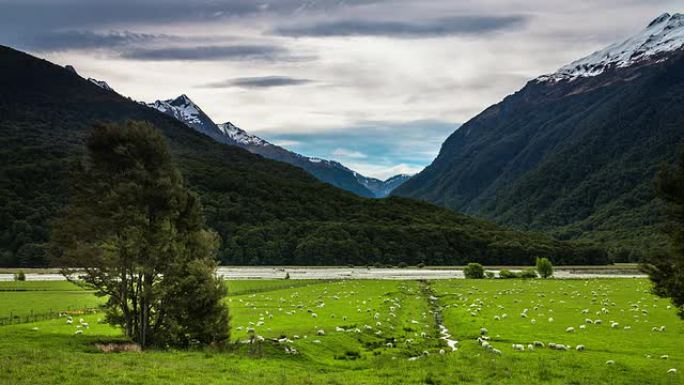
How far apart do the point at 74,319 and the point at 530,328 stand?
34.5 metres

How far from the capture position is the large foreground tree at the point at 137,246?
114 ft

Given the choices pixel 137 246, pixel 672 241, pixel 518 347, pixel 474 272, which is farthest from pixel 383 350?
pixel 474 272

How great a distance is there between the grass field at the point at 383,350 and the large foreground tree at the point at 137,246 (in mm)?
2801

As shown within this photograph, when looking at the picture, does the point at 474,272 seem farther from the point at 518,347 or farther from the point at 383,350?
the point at 518,347

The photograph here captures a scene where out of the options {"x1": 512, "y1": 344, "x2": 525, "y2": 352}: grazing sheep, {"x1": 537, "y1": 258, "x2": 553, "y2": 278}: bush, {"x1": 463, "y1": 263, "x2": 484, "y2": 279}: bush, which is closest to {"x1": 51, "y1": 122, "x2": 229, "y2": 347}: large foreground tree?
{"x1": 512, "y1": 344, "x2": 525, "y2": 352}: grazing sheep

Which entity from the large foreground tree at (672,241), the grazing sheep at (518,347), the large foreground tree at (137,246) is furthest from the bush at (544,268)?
the large foreground tree at (137,246)

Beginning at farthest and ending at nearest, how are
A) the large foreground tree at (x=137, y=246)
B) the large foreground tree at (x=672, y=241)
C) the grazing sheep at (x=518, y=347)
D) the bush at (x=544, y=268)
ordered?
the bush at (x=544, y=268) → the large foreground tree at (x=137, y=246) → the grazing sheep at (x=518, y=347) → the large foreground tree at (x=672, y=241)

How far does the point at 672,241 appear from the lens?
95.0 ft

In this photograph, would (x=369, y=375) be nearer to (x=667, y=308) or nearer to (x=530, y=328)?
(x=530, y=328)

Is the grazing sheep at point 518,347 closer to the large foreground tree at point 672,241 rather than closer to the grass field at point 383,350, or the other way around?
the grass field at point 383,350

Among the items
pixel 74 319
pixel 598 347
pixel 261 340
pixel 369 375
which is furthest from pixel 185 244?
pixel 598 347

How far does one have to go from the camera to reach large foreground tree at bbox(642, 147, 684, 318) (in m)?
28.4

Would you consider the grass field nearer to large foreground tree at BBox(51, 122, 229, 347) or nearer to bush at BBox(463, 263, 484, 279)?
large foreground tree at BBox(51, 122, 229, 347)

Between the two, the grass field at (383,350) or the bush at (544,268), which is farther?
the bush at (544,268)
